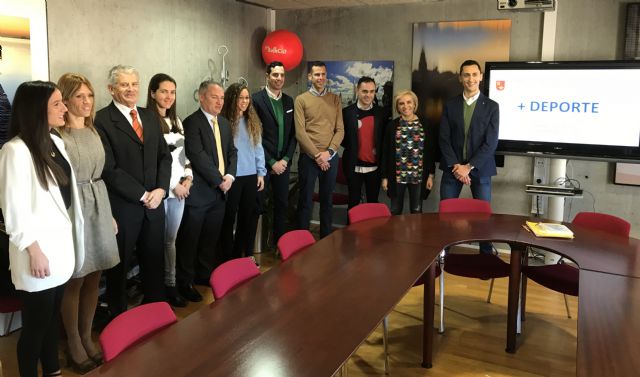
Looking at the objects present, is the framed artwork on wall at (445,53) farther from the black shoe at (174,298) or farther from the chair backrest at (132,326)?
the chair backrest at (132,326)

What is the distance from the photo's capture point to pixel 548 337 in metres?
3.86

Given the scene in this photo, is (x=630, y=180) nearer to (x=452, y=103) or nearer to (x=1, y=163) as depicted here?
(x=452, y=103)

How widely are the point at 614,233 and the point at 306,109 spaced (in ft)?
9.47

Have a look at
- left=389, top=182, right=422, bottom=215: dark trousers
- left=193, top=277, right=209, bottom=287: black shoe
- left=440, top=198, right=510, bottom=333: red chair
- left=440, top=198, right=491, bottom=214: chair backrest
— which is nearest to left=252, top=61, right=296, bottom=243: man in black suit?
left=193, top=277, right=209, bottom=287: black shoe

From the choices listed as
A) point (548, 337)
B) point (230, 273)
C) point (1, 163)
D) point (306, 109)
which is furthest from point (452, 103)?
point (1, 163)

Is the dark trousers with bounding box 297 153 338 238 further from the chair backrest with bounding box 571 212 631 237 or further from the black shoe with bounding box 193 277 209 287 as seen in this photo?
the chair backrest with bounding box 571 212 631 237

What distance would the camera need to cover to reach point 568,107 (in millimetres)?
5359

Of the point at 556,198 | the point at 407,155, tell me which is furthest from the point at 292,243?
the point at 556,198

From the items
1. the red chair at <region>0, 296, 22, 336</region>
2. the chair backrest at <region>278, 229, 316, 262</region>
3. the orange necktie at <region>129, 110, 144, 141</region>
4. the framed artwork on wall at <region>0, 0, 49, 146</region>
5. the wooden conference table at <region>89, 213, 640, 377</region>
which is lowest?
the red chair at <region>0, 296, 22, 336</region>

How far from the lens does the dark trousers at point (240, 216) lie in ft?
16.1

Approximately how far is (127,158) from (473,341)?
8.68 feet

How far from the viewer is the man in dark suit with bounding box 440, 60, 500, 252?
5.06 m

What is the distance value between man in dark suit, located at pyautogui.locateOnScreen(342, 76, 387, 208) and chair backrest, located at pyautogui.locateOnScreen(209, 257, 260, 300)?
3.04 meters

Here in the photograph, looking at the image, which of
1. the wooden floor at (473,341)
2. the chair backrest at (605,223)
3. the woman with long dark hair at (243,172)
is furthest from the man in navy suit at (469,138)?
the woman with long dark hair at (243,172)
